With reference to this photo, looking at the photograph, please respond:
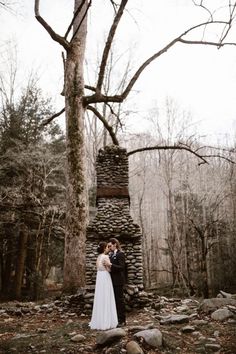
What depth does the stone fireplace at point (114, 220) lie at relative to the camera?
1074cm

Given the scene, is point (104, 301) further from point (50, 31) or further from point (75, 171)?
point (50, 31)

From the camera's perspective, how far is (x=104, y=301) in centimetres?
607

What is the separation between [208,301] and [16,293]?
1021cm

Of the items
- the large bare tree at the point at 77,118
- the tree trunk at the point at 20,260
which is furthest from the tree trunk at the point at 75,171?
the tree trunk at the point at 20,260

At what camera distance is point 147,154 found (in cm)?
3450

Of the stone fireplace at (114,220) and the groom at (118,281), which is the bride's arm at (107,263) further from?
the stone fireplace at (114,220)

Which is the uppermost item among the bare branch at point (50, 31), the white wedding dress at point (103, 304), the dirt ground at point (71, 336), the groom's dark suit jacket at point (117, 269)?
the bare branch at point (50, 31)

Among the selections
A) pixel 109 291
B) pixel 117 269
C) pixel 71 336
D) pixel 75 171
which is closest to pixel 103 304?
pixel 109 291

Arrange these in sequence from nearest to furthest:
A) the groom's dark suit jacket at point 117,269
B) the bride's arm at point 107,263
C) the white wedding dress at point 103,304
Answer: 1. the white wedding dress at point 103,304
2. the bride's arm at point 107,263
3. the groom's dark suit jacket at point 117,269

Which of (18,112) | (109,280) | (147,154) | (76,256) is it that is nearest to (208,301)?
(109,280)

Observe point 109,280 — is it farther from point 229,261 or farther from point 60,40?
point 229,261

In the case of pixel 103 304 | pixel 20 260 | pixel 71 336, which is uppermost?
pixel 20 260

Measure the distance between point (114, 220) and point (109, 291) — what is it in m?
5.21

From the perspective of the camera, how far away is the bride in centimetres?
591
